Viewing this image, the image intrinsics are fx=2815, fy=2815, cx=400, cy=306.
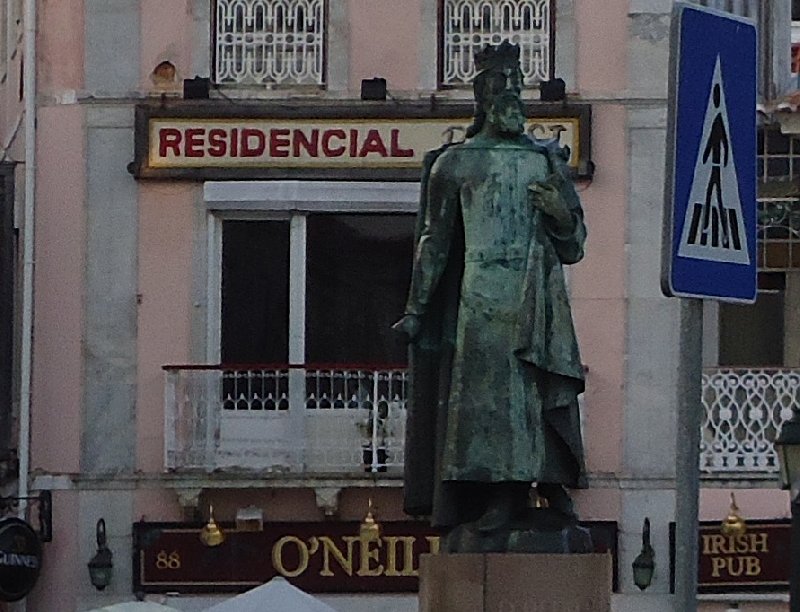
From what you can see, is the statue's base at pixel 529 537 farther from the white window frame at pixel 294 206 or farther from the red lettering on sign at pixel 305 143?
the red lettering on sign at pixel 305 143

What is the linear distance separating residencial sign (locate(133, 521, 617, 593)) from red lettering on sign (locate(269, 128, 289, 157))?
3.26m

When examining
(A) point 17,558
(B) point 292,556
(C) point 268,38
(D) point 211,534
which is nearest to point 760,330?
(B) point 292,556

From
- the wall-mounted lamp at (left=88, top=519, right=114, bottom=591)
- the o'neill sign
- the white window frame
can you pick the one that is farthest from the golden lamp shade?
the o'neill sign

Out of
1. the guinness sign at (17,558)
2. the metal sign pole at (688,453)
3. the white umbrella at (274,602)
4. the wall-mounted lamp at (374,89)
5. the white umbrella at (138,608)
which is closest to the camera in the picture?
the metal sign pole at (688,453)

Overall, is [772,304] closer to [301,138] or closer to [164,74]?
[301,138]

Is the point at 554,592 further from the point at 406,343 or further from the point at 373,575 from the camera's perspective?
the point at 373,575

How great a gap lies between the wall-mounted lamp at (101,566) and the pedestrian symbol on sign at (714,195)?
58.8 feet

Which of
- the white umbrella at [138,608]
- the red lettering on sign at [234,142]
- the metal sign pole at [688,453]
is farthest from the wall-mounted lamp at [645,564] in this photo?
the metal sign pole at [688,453]

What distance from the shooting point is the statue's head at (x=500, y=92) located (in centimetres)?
1206

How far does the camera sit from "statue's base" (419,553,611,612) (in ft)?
38.0

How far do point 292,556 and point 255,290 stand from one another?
2357mm

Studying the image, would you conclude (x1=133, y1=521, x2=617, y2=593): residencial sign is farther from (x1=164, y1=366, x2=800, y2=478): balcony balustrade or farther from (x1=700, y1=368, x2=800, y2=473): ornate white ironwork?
(x1=700, y1=368, x2=800, y2=473): ornate white ironwork

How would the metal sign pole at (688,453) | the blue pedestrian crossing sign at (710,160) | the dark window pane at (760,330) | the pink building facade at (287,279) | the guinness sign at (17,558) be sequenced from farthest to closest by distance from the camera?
the dark window pane at (760,330), the pink building facade at (287,279), the guinness sign at (17,558), the blue pedestrian crossing sign at (710,160), the metal sign pole at (688,453)

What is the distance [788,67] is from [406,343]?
13.6m
